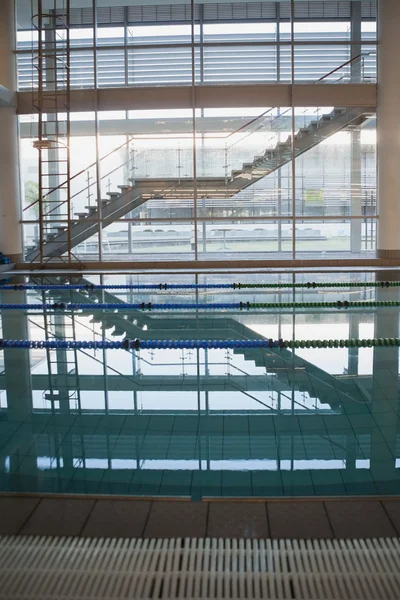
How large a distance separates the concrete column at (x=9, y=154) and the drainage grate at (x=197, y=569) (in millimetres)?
10209

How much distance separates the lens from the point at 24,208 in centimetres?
1221

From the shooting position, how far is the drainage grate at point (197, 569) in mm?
1822

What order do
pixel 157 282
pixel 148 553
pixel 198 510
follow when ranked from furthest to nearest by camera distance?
1. pixel 157 282
2. pixel 198 510
3. pixel 148 553

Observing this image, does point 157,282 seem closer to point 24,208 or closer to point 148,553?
point 24,208

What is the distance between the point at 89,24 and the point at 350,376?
10785 millimetres

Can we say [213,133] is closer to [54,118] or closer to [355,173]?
[355,173]

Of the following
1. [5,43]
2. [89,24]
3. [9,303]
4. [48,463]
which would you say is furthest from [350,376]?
[89,24]

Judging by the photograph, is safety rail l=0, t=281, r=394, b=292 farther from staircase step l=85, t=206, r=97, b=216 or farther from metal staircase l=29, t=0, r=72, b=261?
staircase step l=85, t=206, r=97, b=216

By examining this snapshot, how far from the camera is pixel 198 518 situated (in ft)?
7.75

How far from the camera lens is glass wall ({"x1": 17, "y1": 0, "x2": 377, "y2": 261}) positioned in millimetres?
11883

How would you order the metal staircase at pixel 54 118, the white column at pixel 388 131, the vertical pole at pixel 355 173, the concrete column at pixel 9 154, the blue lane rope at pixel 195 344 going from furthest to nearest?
the vertical pole at pixel 355 173
the concrete column at pixel 9 154
the metal staircase at pixel 54 118
the white column at pixel 388 131
the blue lane rope at pixel 195 344

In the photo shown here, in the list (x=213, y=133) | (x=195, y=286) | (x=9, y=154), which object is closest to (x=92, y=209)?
(x=9, y=154)

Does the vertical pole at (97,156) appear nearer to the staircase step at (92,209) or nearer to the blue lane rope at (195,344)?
the staircase step at (92,209)

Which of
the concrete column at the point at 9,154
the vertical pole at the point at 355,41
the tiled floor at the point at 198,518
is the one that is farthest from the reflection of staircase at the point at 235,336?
the vertical pole at the point at 355,41
